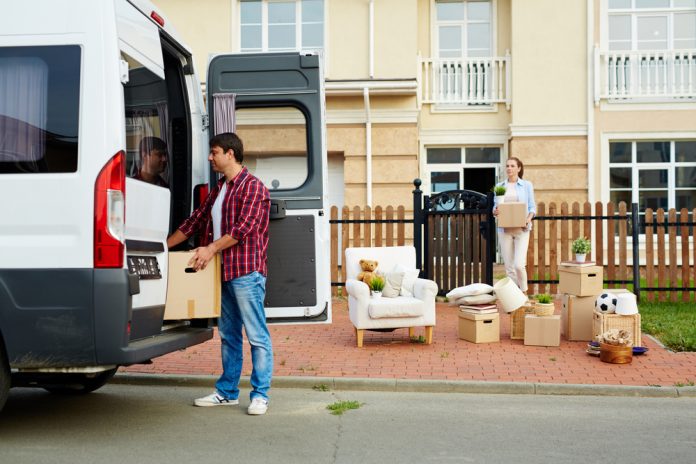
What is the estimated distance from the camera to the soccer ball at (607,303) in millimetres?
9102

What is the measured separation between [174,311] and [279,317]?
119 cm

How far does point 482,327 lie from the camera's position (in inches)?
384

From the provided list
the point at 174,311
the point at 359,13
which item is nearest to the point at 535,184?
the point at 359,13

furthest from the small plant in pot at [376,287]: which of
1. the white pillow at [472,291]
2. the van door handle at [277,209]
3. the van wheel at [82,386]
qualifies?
the van wheel at [82,386]

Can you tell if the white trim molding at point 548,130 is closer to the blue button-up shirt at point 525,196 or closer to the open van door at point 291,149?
the blue button-up shirt at point 525,196

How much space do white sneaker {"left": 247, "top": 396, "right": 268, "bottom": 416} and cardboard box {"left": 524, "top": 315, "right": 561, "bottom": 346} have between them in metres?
4.03

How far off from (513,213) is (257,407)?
604 cm

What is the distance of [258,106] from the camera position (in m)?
7.11

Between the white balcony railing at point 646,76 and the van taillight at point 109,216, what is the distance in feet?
48.0

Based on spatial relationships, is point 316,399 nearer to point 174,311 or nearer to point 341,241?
point 174,311

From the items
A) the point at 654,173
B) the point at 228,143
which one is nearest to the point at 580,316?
the point at 228,143

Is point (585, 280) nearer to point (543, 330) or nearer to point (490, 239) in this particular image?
point (543, 330)

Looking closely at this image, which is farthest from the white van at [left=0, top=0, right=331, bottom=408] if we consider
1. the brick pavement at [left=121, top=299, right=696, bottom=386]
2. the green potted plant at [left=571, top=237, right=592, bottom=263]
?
the green potted plant at [left=571, top=237, right=592, bottom=263]

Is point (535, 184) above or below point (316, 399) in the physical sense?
above
